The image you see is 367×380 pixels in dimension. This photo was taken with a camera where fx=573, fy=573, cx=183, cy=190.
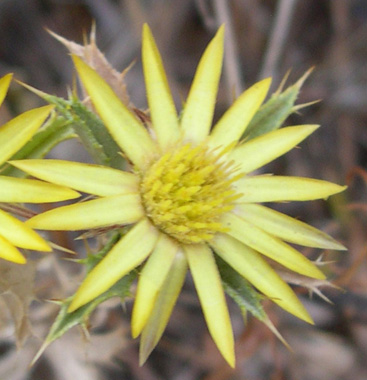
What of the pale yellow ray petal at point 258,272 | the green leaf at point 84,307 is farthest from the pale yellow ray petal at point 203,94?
Answer: the green leaf at point 84,307

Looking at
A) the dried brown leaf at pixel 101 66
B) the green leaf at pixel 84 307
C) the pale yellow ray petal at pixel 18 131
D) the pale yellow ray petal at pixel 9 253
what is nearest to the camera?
the pale yellow ray petal at pixel 9 253

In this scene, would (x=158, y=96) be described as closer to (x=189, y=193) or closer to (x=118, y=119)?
(x=118, y=119)

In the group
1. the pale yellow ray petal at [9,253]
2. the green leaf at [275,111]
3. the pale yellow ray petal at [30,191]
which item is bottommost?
the green leaf at [275,111]

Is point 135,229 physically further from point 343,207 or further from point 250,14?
point 250,14

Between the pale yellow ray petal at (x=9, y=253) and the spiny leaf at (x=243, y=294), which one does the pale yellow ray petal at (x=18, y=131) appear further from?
the spiny leaf at (x=243, y=294)

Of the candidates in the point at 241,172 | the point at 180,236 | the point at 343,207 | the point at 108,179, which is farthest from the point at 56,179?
the point at 343,207

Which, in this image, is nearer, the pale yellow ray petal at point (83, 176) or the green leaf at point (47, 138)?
the pale yellow ray petal at point (83, 176)
